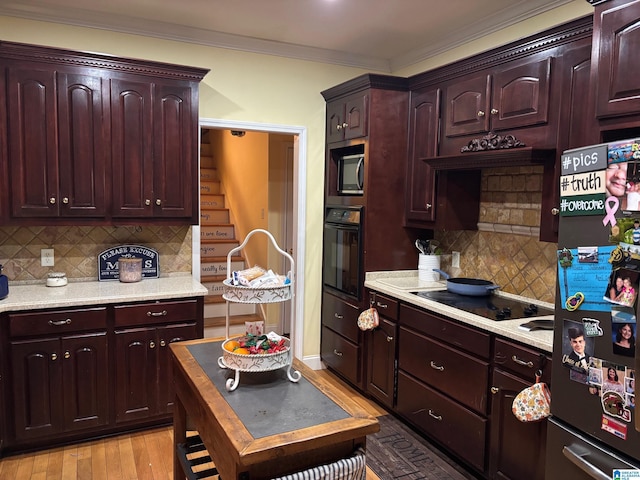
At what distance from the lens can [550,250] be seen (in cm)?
297

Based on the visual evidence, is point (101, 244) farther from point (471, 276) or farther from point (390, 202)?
point (471, 276)

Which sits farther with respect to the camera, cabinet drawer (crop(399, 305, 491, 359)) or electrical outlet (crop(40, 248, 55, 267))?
electrical outlet (crop(40, 248, 55, 267))

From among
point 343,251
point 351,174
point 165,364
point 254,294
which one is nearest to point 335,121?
point 351,174

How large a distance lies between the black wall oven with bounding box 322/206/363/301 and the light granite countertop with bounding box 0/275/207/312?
1185mm

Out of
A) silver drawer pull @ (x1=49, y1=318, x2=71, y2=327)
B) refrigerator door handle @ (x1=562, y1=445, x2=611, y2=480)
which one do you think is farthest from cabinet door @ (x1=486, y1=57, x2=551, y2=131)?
silver drawer pull @ (x1=49, y1=318, x2=71, y2=327)

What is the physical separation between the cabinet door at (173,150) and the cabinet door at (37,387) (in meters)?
1.11

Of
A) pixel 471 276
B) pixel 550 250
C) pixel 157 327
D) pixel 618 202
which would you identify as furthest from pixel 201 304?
pixel 618 202

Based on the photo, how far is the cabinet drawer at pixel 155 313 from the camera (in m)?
3.10

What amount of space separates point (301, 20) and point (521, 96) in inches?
64.0

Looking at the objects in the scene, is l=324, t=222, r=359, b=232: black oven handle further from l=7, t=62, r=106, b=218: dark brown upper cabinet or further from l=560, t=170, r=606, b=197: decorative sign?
l=560, t=170, r=606, b=197: decorative sign

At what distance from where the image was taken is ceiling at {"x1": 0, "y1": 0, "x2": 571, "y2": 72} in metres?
3.16

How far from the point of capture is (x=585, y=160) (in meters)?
1.74

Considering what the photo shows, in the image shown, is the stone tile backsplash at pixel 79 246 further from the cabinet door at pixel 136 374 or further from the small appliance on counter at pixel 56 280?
the cabinet door at pixel 136 374

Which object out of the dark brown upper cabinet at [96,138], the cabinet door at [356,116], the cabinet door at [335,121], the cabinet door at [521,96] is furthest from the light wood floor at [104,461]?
the cabinet door at [335,121]
